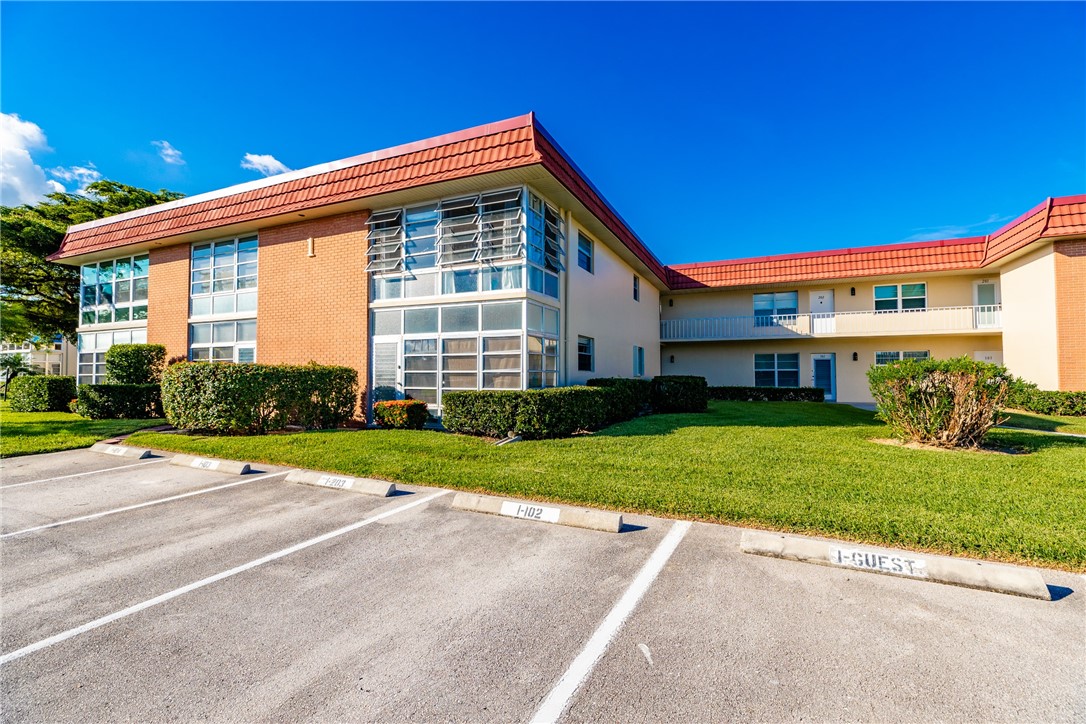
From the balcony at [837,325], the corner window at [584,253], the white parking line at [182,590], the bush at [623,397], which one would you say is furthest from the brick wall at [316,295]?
the balcony at [837,325]

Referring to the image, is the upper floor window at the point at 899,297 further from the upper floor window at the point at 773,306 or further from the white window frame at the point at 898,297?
the upper floor window at the point at 773,306

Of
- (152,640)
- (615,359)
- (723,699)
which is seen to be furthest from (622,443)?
(615,359)

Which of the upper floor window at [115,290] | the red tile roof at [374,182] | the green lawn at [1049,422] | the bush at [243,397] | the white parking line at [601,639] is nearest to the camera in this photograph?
the white parking line at [601,639]

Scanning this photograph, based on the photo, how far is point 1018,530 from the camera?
418 cm

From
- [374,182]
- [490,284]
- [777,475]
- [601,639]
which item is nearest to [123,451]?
[374,182]

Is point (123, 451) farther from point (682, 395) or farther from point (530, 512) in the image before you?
point (682, 395)

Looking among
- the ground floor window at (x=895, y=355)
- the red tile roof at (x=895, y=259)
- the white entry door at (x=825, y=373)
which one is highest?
the red tile roof at (x=895, y=259)

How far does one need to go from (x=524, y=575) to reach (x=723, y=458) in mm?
4644

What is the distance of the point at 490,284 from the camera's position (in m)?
11.3

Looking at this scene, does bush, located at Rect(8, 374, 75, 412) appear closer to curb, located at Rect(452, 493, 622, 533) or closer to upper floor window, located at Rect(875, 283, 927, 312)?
curb, located at Rect(452, 493, 622, 533)

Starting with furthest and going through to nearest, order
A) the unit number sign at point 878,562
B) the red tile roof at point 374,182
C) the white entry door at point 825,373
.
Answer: the white entry door at point 825,373 → the red tile roof at point 374,182 → the unit number sign at point 878,562

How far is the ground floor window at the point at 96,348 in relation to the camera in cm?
1745

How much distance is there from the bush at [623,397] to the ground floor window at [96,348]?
17.2 m

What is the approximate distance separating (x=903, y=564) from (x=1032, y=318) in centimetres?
1867
